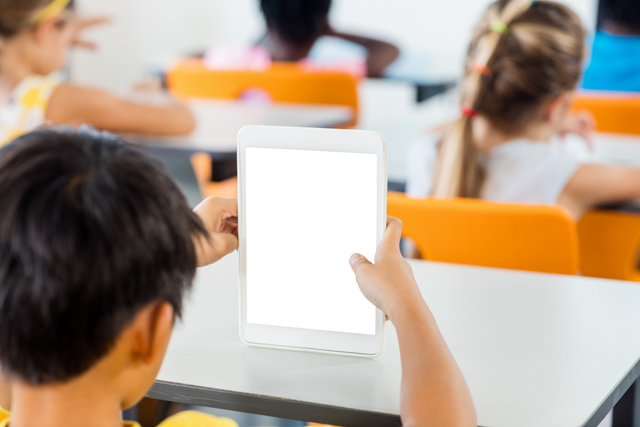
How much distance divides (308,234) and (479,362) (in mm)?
234

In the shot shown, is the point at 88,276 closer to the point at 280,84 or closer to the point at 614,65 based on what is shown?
the point at 280,84

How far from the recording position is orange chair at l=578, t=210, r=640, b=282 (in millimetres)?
1657

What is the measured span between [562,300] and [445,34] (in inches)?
149

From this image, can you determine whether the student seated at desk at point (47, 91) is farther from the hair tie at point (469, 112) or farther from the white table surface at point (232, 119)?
the hair tie at point (469, 112)

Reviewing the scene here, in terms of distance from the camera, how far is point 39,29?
193 centimetres

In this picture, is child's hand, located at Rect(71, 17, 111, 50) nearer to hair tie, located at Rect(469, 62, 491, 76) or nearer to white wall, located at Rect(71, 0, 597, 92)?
hair tie, located at Rect(469, 62, 491, 76)

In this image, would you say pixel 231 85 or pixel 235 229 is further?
pixel 231 85

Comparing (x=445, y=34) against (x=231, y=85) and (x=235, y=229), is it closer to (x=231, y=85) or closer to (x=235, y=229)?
(x=231, y=85)

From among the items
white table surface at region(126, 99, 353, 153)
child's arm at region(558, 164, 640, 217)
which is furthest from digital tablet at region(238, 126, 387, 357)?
white table surface at region(126, 99, 353, 153)

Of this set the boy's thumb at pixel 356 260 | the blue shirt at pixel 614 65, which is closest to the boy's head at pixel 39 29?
the boy's thumb at pixel 356 260

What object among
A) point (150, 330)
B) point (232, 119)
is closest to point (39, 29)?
point (232, 119)

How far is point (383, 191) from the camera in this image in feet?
2.70

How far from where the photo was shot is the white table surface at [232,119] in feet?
6.58

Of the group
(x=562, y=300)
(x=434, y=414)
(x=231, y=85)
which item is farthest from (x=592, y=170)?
(x=231, y=85)
